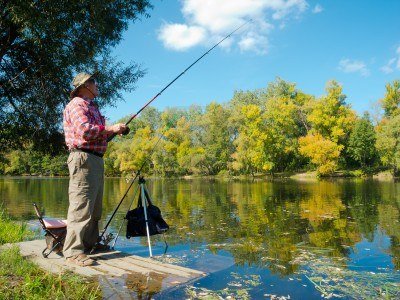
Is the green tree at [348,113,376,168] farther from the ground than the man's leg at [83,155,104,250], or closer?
farther from the ground

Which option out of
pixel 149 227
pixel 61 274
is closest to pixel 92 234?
pixel 149 227


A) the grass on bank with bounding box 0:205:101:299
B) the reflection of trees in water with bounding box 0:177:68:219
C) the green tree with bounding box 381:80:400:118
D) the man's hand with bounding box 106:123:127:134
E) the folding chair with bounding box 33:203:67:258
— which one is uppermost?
the green tree with bounding box 381:80:400:118

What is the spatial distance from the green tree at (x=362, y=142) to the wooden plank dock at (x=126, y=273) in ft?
167

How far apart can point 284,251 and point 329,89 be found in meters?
50.7

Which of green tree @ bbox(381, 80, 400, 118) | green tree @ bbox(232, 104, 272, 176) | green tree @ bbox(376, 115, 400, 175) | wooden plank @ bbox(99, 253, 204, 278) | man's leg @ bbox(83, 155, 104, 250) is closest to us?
wooden plank @ bbox(99, 253, 204, 278)

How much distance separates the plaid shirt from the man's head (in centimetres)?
11

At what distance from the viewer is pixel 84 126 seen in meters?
4.37

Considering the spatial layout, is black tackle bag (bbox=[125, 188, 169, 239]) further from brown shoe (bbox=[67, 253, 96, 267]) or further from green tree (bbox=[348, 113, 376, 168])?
green tree (bbox=[348, 113, 376, 168])

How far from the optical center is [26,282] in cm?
334

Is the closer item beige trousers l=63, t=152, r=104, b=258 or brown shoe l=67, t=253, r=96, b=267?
brown shoe l=67, t=253, r=96, b=267

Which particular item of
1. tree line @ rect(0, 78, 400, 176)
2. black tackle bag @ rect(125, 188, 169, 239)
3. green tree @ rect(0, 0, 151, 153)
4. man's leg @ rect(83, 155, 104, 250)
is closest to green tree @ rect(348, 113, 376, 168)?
tree line @ rect(0, 78, 400, 176)

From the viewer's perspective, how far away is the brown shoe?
4245 mm

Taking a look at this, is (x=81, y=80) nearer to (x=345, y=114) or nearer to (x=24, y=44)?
(x=24, y=44)

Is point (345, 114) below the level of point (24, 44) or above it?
above
